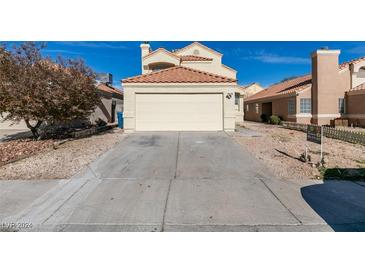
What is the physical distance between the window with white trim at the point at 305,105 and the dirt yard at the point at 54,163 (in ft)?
50.3

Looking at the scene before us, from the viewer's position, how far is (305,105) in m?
17.6

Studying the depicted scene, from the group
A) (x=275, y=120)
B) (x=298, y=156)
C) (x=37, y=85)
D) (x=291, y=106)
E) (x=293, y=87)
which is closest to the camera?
(x=298, y=156)

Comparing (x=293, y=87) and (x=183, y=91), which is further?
(x=293, y=87)

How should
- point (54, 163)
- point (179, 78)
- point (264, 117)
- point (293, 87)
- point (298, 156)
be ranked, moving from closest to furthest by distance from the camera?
point (54, 163)
point (298, 156)
point (179, 78)
point (293, 87)
point (264, 117)

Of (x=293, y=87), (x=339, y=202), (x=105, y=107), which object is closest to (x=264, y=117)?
(x=293, y=87)

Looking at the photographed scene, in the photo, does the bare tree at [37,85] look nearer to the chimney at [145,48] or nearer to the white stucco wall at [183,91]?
the white stucco wall at [183,91]

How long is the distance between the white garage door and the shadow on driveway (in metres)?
8.47

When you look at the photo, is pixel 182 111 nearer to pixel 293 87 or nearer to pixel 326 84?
pixel 326 84

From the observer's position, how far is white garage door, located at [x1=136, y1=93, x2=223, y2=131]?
13.5 m

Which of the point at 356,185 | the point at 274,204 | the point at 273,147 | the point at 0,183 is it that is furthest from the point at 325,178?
the point at 0,183

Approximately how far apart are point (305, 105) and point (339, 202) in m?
15.3

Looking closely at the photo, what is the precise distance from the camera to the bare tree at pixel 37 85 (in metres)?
9.25

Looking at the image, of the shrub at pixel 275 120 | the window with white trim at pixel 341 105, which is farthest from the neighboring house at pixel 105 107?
the window with white trim at pixel 341 105

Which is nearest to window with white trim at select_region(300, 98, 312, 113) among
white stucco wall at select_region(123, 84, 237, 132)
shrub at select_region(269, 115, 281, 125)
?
shrub at select_region(269, 115, 281, 125)
